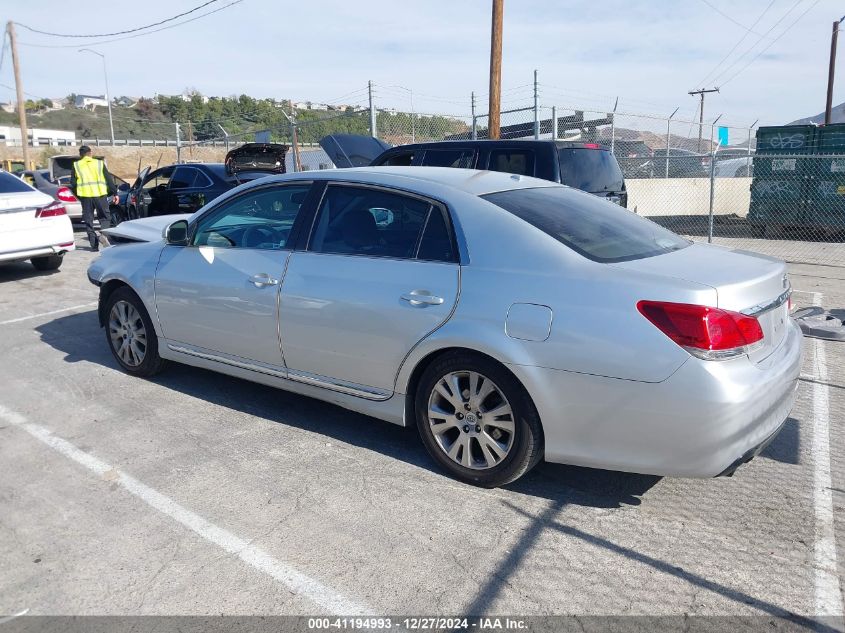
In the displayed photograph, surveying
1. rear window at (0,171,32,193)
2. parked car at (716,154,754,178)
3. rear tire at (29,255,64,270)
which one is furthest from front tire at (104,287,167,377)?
parked car at (716,154,754,178)

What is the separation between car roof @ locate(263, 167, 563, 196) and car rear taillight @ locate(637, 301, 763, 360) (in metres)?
1.29

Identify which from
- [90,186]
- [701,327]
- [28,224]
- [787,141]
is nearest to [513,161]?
[701,327]

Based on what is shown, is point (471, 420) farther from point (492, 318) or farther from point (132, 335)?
point (132, 335)

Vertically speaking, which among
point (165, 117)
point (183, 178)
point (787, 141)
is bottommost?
point (183, 178)

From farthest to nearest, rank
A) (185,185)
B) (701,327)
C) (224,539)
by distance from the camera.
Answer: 1. (185,185)
2. (224,539)
3. (701,327)

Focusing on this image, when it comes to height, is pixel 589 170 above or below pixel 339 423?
above

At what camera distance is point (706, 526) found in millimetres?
3314

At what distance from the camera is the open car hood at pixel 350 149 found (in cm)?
1207

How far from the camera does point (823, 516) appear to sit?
3.38m

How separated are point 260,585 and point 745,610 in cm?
189

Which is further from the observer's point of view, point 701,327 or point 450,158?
point 450,158

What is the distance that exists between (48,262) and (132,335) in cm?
592

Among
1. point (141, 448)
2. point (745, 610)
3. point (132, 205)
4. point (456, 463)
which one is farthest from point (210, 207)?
point (132, 205)

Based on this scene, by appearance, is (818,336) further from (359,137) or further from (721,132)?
(721,132)
